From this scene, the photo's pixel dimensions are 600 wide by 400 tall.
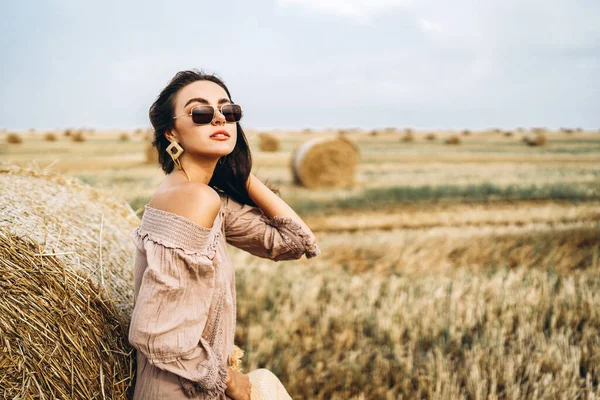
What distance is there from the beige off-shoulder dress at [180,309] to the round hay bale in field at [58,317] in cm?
29

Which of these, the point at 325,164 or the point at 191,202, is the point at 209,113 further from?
the point at 325,164

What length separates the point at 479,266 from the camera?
6051 mm

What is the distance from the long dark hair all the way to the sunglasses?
0.11 m

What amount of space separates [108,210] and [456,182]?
34.4 ft

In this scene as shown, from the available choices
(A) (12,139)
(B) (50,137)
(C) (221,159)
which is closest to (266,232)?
(C) (221,159)

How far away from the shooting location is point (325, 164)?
13922 millimetres

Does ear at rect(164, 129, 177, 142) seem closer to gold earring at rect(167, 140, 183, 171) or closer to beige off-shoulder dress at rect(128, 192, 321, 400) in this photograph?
gold earring at rect(167, 140, 183, 171)

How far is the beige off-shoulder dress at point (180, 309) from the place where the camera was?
1908 mm

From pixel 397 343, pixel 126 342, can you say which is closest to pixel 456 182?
pixel 397 343

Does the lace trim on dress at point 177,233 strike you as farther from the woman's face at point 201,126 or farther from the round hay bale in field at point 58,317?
the round hay bale in field at point 58,317

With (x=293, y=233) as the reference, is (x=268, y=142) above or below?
above

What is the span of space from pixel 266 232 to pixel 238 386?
0.72 meters

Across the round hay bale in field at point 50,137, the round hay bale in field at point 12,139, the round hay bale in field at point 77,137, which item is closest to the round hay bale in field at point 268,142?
the round hay bale in field at point 12,139

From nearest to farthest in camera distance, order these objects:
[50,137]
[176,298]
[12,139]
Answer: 1. [176,298]
2. [12,139]
3. [50,137]
